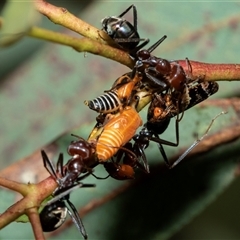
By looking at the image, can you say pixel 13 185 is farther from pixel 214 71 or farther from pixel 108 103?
pixel 214 71

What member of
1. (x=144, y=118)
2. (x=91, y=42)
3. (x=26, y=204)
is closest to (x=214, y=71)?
(x=91, y=42)

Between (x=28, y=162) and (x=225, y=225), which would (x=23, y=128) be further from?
(x=225, y=225)

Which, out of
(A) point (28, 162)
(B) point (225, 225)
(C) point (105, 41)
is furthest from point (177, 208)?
(B) point (225, 225)

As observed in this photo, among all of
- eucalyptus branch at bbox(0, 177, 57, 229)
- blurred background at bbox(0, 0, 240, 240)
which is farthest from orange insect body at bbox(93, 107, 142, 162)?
blurred background at bbox(0, 0, 240, 240)

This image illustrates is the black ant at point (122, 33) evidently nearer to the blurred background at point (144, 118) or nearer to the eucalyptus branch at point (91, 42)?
the eucalyptus branch at point (91, 42)

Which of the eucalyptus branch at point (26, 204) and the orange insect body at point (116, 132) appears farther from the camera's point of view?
the orange insect body at point (116, 132)

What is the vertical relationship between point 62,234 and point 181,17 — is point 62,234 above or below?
below

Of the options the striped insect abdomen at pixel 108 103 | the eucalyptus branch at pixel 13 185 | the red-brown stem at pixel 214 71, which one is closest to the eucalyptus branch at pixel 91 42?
the red-brown stem at pixel 214 71
